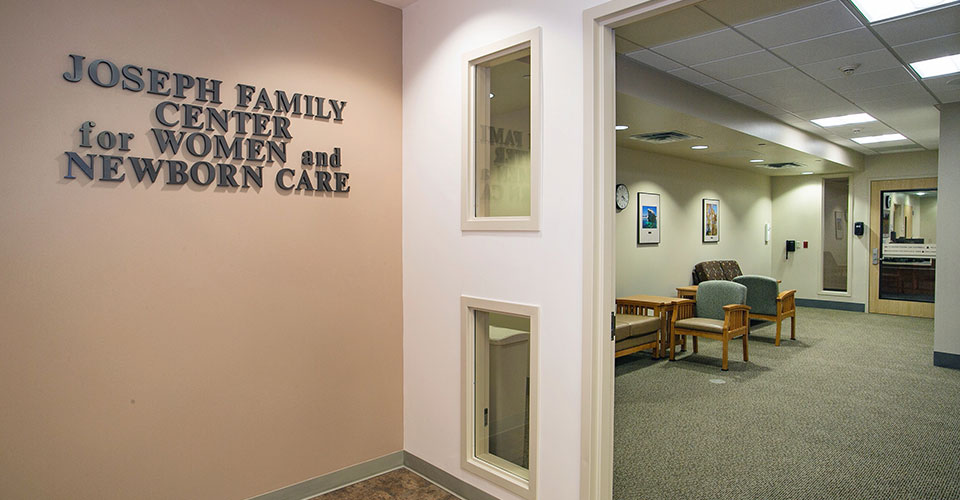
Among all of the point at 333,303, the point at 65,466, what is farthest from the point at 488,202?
the point at 65,466

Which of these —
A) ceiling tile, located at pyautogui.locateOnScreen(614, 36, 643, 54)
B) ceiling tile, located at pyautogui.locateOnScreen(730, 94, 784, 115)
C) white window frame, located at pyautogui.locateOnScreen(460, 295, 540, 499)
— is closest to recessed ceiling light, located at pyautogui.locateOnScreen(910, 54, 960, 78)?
ceiling tile, located at pyautogui.locateOnScreen(730, 94, 784, 115)

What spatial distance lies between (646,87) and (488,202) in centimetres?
236

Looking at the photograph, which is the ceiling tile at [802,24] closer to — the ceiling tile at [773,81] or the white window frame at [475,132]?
the ceiling tile at [773,81]

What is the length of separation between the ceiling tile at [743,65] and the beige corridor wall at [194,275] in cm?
258

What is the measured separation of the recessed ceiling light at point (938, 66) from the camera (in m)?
4.28

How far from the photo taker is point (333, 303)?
298 centimetres

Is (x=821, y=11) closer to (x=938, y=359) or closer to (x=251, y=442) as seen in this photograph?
(x=251, y=442)

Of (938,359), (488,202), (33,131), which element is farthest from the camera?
(938,359)

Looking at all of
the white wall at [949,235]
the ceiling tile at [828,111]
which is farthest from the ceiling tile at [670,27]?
the white wall at [949,235]

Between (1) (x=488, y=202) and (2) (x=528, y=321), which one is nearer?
(2) (x=528, y=321)

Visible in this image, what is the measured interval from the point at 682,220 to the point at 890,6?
5068 mm

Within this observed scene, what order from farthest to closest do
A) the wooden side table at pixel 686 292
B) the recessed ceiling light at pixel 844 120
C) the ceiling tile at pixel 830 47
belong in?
the wooden side table at pixel 686 292
the recessed ceiling light at pixel 844 120
the ceiling tile at pixel 830 47

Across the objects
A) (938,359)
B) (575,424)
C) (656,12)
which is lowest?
(938,359)

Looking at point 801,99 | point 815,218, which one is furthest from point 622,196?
point 815,218
